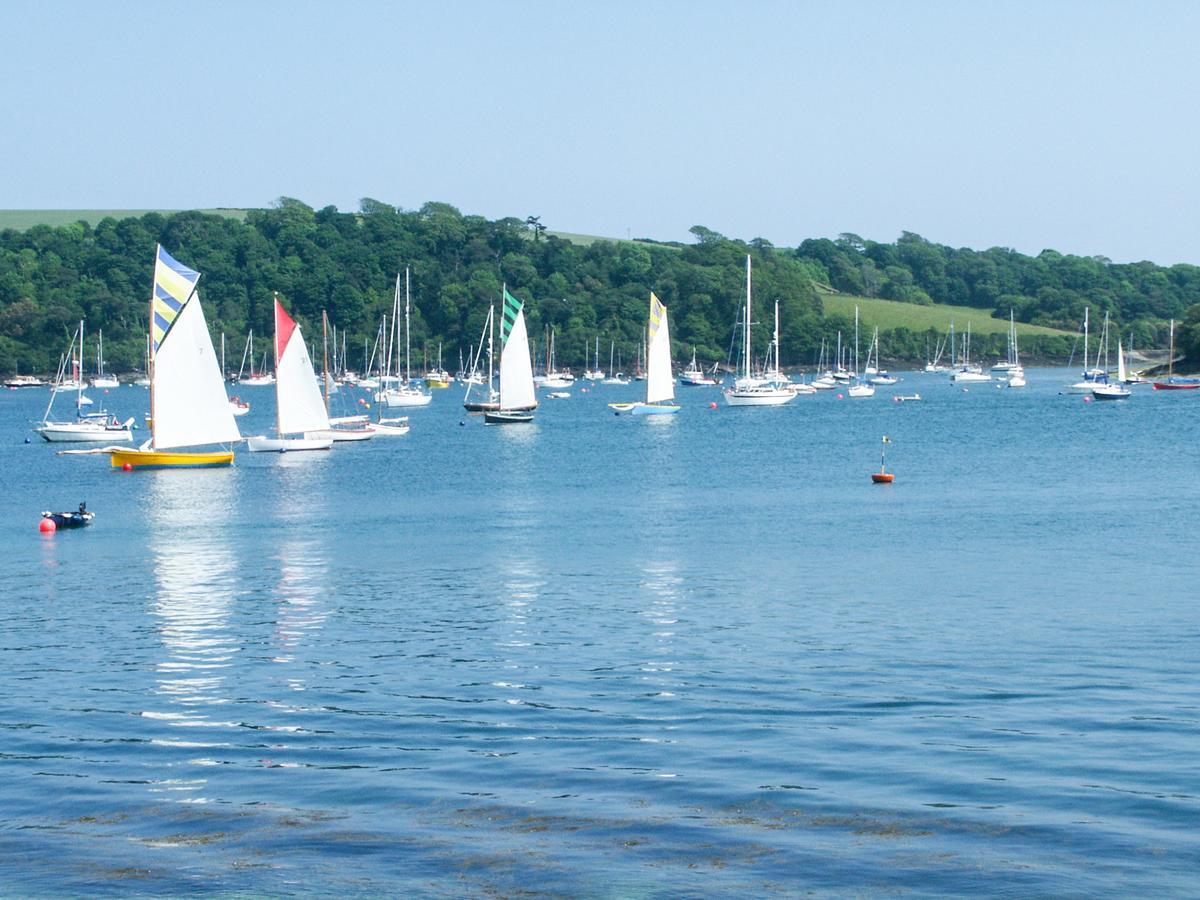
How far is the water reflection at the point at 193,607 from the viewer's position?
24469 millimetres

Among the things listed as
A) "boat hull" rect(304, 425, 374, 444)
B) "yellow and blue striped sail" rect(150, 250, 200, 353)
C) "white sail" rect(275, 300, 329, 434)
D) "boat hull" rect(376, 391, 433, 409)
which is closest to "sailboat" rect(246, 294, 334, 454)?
"white sail" rect(275, 300, 329, 434)

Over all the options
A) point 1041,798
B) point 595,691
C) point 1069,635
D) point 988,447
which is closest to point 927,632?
point 1069,635

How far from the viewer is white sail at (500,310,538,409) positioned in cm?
11438

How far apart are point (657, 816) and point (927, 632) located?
14.0 m

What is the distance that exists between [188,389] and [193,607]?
41974mm

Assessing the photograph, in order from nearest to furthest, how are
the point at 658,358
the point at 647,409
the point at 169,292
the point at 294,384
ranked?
the point at 169,292 → the point at 294,384 → the point at 658,358 → the point at 647,409

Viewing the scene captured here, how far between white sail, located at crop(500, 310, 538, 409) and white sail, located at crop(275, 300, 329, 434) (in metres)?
22.1

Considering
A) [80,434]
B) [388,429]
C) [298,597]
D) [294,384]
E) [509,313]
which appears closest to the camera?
[298,597]

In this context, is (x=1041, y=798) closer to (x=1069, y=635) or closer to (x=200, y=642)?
(x=1069, y=635)

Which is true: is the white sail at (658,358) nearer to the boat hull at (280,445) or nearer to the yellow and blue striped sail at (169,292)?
the boat hull at (280,445)

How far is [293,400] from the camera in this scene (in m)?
91.6

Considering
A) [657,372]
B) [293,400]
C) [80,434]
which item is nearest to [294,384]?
[293,400]

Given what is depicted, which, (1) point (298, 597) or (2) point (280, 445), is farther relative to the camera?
(2) point (280, 445)

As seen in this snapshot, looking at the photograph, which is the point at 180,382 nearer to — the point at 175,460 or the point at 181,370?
the point at 181,370
